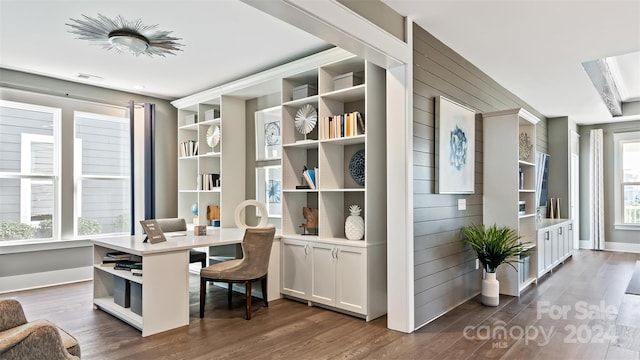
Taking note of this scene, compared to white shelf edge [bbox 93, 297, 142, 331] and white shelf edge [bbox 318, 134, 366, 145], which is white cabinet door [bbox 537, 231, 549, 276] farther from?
white shelf edge [bbox 93, 297, 142, 331]

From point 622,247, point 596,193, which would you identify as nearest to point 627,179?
point 596,193

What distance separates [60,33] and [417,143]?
3.48 metres

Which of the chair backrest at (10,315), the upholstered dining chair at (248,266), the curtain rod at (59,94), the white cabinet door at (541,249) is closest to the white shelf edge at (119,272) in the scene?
the upholstered dining chair at (248,266)

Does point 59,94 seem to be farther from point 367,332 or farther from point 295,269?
point 367,332

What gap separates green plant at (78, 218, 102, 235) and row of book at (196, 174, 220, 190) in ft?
5.12

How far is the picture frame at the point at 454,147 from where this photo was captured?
368 cm

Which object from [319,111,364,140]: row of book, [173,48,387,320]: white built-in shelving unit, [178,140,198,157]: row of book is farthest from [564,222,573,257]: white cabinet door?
[178,140,198,157]: row of book

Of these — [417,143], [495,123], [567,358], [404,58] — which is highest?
[404,58]

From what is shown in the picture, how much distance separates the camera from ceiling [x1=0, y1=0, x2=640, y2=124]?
3123 millimetres

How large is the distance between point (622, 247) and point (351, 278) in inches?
A: 275

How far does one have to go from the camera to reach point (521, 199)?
16.4ft

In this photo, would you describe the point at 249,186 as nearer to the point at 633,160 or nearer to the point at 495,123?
the point at 495,123

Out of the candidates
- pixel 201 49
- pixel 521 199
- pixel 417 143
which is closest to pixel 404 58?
pixel 417 143

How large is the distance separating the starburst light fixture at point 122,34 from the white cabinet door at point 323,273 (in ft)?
8.20
